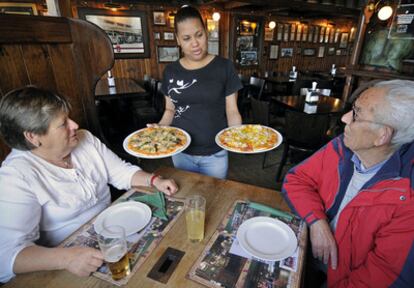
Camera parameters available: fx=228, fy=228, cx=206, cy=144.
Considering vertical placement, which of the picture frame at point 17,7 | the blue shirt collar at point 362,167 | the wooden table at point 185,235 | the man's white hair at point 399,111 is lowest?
the wooden table at point 185,235

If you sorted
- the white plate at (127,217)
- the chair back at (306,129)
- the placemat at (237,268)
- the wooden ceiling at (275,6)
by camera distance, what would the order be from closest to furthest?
1. the placemat at (237,268)
2. the white plate at (127,217)
3. the chair back at (306,129)
4. the wooden ceiling at (275,6)

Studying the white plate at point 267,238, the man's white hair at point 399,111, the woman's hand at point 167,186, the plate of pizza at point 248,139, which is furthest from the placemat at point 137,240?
the man's white hair at point 399,111

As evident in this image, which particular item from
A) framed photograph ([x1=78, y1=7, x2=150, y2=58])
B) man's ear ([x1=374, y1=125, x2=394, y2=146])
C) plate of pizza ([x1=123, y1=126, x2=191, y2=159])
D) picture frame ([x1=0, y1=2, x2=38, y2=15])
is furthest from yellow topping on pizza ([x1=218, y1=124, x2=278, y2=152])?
picture frame ([x1=0, y1=2, x2=38, y2=15])

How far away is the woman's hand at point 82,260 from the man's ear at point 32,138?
48 cm

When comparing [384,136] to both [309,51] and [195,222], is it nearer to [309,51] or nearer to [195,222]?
[195,222]

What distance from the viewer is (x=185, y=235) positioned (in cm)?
94

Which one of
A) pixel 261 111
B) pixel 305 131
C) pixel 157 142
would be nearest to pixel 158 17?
pixel 261 111

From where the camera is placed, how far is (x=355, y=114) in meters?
1.00

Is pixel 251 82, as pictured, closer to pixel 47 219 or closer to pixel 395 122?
pixel 395 122

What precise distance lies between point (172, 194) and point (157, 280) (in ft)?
1.58

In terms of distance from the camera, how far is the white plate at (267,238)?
0.84 metres

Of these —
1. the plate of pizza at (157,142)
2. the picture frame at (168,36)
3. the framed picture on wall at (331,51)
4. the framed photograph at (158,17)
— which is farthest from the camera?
the framed picture on wall at (331,51)

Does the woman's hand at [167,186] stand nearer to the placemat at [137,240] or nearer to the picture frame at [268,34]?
the placemat at [137,240]

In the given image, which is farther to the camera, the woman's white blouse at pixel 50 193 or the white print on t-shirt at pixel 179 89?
the white print on t-shirt at pixel 179 89
